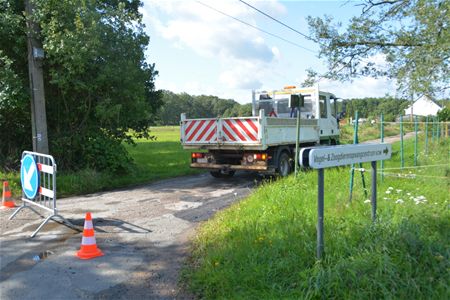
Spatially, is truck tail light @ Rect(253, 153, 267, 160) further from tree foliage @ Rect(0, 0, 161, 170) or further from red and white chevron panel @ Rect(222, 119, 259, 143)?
tree foliage @ Rect(0, 0, 161, 170)

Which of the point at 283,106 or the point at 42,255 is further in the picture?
the point at 283,106

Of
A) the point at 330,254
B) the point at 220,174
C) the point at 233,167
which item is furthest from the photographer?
the point at 220,174

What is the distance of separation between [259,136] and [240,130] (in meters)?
0.64

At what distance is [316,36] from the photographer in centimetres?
924

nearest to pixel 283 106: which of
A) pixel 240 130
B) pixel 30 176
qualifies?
pixel 240 130

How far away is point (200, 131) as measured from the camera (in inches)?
448

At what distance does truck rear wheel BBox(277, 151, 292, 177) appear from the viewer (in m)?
11.0

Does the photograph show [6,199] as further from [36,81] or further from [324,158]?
[324,158]

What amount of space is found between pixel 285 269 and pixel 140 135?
34.4 feet

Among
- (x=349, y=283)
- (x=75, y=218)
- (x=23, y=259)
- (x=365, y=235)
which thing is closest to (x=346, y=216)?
(x=365, y=235)

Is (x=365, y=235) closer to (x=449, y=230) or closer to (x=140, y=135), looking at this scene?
(x=449, y=230)

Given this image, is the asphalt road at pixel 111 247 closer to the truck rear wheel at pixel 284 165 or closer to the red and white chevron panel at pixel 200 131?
the truck rear wheel at pixel 284 165

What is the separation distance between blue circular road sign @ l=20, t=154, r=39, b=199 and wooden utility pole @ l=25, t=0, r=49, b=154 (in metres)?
3.53

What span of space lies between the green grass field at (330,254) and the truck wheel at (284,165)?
465cm
